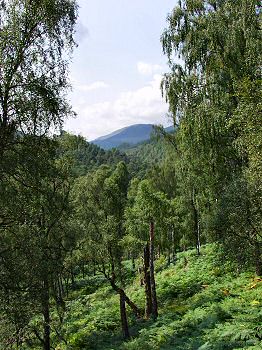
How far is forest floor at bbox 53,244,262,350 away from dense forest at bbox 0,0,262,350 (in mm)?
71

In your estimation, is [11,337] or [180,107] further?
[180,107]

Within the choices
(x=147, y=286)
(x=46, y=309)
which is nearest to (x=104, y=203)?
(x=147, y=286)

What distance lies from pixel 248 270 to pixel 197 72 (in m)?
10.6

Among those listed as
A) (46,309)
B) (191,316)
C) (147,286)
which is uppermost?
(46,309)

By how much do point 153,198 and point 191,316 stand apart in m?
15.3

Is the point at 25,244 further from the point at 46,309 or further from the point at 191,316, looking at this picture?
the point at 191,316

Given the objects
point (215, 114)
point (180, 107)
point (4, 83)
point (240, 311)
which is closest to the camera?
point (4, 83)

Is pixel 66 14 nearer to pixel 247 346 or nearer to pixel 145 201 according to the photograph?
→ pixel 247 346

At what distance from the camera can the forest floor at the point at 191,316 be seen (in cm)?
1146

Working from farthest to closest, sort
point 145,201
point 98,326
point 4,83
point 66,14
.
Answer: point 145,201
point 98,326
point 66,14
point 4,83

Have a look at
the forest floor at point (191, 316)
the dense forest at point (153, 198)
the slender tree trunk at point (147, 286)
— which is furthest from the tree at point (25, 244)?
the slender tree trunk at point (147, 286)

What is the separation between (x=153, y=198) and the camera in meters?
29.7

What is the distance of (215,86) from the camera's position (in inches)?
734

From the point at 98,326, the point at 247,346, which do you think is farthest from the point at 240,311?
the point at 98,326
